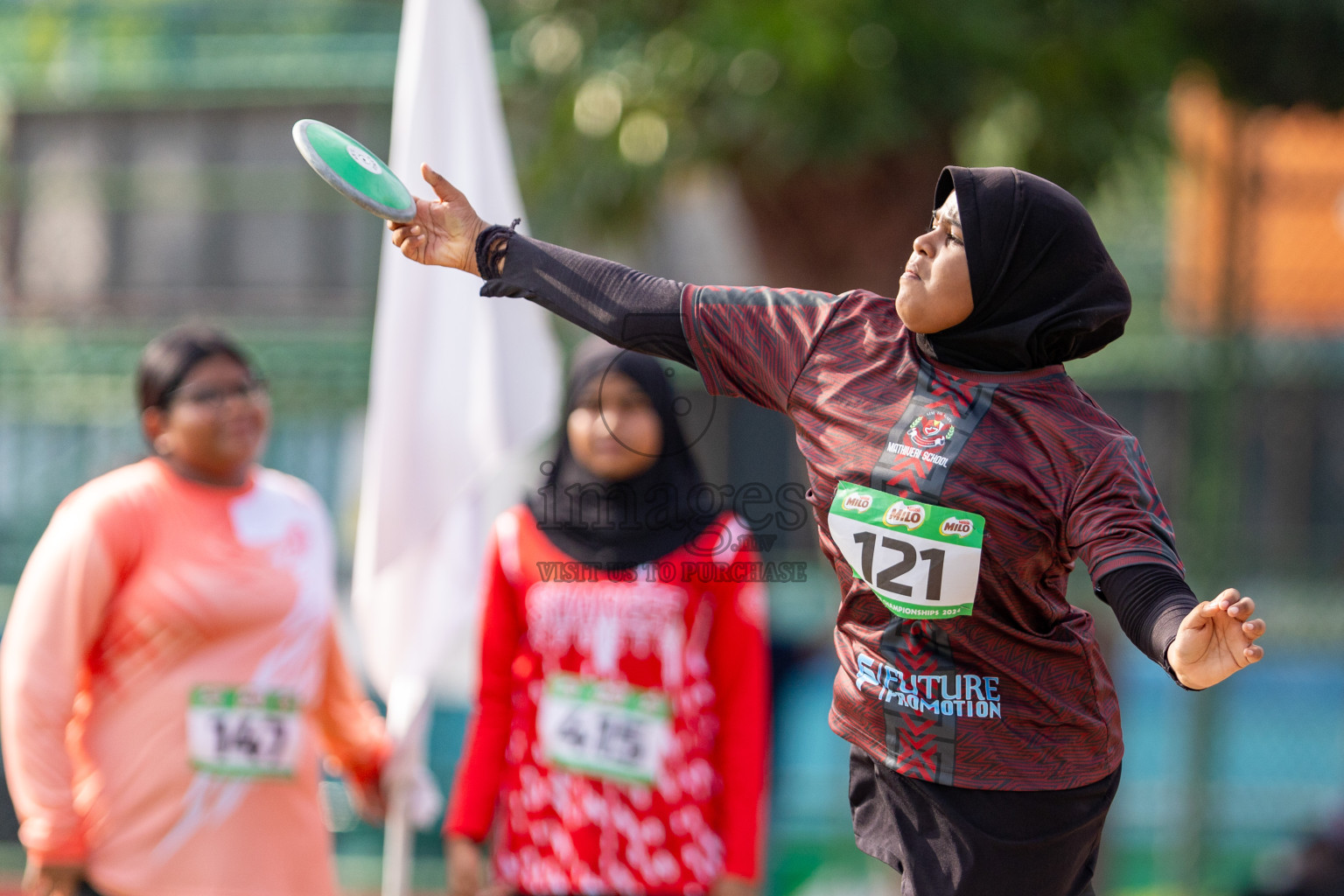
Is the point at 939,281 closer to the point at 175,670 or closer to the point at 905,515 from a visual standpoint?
the point at 905,515

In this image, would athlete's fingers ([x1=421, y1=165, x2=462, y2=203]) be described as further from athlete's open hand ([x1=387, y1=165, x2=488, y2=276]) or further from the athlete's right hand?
the athlete's right hand

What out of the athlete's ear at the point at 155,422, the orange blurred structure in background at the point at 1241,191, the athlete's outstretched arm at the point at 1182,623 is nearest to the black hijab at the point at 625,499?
the athlete's ear at the point at 155,422

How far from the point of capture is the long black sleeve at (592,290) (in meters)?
1.99

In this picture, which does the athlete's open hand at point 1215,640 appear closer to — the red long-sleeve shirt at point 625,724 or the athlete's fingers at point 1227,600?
the athlete's fingers at point 1227,600

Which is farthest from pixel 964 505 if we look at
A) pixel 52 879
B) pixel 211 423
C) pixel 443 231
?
pixel 52 879

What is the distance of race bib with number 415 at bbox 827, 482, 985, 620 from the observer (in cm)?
182

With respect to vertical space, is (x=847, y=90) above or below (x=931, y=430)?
above

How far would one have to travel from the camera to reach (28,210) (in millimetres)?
5367

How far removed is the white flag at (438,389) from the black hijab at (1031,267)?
6.09 feet

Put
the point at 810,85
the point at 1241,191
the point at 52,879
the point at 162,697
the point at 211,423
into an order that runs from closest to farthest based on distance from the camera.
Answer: the point at 52,879 < the point at 162,697 < the point at 211,423 < the point at 810,85 < the point at 1241,191

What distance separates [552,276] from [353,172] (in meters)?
0.32

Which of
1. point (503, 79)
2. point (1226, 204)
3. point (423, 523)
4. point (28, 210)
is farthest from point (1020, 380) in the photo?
point (28, 210)

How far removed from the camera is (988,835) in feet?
6.23

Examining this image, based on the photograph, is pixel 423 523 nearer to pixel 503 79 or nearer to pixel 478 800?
pixel 478 800
